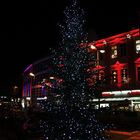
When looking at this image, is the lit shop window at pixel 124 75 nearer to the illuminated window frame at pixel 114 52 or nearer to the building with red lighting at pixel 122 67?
the building with red lighting at pixel 122 67

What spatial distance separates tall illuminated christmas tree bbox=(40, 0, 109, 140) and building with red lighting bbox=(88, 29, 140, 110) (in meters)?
19.2

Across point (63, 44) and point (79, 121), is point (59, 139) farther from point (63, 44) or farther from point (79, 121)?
point (63, 44)

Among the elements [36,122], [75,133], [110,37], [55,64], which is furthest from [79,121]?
[110,37]

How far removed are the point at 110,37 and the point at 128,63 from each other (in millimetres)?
4435

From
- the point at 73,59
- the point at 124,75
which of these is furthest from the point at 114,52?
the point at 73,59

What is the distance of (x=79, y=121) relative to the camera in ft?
40.6

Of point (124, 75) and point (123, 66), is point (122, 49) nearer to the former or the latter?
point (123, 66)

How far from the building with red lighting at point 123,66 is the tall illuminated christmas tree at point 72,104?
19.2m

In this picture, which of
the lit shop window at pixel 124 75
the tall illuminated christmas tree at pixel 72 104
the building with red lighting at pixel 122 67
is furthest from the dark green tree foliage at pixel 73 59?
the lit shop window at pixel 124 75

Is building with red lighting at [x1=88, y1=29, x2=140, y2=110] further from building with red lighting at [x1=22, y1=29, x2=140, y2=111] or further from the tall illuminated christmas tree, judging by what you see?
the tall illuminated christmas tree

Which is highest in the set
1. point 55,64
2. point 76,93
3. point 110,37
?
point 110,37

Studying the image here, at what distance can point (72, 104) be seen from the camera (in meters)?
12.6

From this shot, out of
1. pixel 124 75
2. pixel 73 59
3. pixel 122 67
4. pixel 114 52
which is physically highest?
pixel 114 52

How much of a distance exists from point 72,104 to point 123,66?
2371cm
